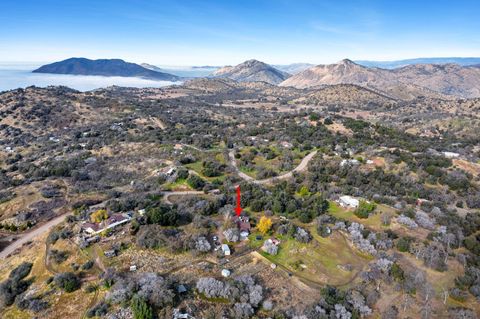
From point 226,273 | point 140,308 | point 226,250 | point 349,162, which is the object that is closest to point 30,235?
point 140,308

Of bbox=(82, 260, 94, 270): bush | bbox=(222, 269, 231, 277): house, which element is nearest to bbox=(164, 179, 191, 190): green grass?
bbox=(82, 260, 94, 270): bush

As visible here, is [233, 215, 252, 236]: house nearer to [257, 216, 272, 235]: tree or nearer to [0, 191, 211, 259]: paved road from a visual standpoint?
[257, 216, 272, 235]: tree

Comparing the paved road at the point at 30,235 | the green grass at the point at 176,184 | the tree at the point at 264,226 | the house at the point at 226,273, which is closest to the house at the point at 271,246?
the tree at the point at 264,226

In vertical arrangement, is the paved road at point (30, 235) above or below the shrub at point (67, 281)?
below

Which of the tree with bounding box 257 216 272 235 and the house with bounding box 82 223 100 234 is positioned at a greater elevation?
the tree with bounding box 257 216 272 235

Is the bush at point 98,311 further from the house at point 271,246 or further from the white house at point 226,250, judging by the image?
the house at point 271,246

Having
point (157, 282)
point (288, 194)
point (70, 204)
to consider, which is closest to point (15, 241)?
point (70, 204)

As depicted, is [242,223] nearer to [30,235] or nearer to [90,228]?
[90,228]
